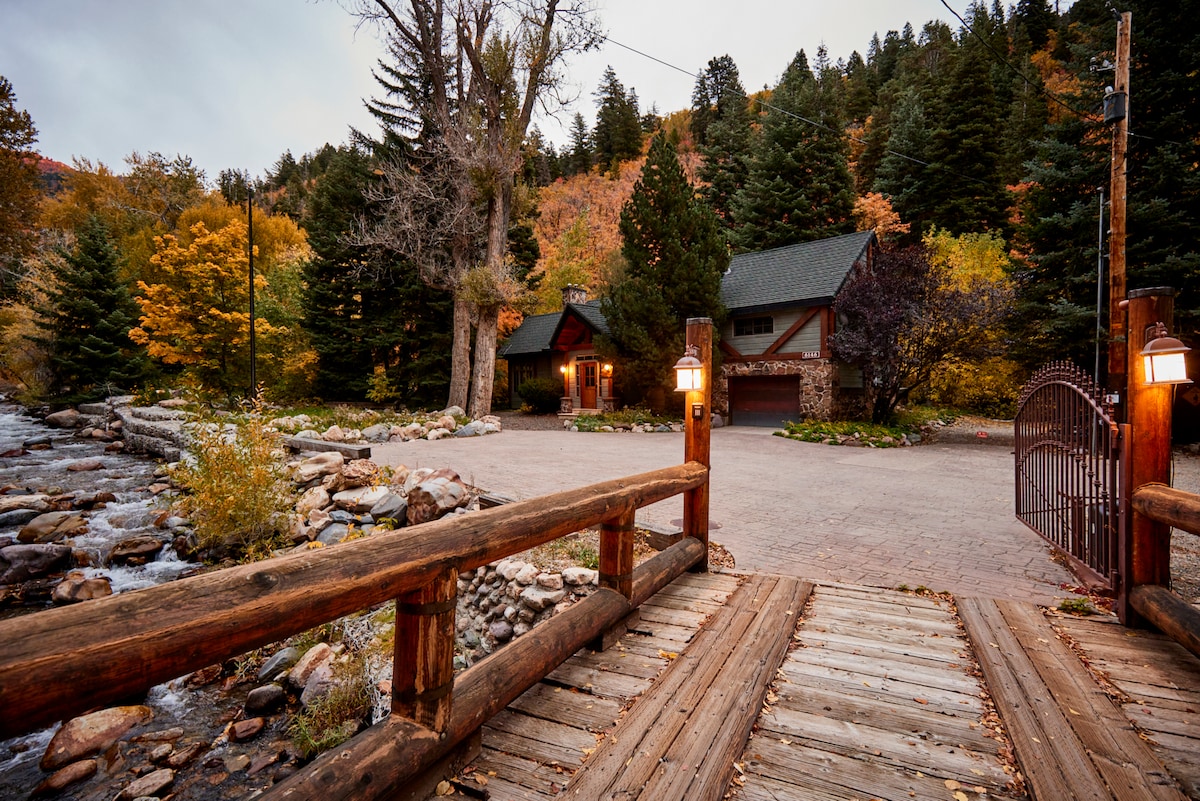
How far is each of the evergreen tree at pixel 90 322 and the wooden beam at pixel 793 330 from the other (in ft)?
75.5

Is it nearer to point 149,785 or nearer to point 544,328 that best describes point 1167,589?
point 149,785

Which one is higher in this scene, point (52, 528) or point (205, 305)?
point (205, 305)

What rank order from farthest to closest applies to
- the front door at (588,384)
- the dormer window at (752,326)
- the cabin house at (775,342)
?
the front door at (588,384)
the dormer window at (752,326)
the cabin house at (775,342)

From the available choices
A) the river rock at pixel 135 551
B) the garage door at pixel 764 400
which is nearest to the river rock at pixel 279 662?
the river rock at pixel 135 551

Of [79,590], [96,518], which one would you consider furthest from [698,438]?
[96,518]

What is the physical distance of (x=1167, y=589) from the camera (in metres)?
2.97

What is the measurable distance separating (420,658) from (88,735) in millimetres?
3188

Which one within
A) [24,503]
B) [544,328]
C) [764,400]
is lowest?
[24,503]

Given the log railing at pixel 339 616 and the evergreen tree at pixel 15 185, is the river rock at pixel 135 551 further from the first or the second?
the evergreen tree at pixel 15 185

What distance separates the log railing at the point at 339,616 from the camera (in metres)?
1.01

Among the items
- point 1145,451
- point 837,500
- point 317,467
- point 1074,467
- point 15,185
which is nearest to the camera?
point 1145,451

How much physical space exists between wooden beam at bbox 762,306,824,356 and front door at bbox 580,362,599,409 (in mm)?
6668

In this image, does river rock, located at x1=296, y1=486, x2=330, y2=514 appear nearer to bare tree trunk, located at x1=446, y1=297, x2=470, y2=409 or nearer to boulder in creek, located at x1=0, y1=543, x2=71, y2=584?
boulder in creek, located at x1=0, y1=543, x2=71, y2=584

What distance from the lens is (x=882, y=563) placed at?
4.64 m
